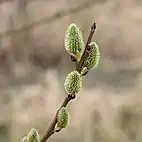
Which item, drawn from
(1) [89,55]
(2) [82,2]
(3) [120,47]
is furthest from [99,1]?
(1) [89,55]

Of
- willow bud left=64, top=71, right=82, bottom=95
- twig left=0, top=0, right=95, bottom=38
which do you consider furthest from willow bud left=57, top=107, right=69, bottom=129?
twig left=0, top=0, right=95, bottom=38

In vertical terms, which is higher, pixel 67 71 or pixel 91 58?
pixel 67 71

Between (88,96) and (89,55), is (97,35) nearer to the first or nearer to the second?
(88,96)

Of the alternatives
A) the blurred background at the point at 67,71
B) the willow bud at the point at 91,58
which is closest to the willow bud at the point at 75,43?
Result: the willow bud at the point at 91,58

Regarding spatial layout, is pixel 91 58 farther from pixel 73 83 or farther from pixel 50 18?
pixel 50 18

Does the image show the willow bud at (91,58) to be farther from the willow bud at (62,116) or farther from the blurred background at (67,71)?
the blurred background at (67,71)

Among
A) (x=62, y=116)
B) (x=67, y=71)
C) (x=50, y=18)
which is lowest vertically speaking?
(x=62, y=116)

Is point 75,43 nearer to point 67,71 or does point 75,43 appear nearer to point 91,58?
point 91,58

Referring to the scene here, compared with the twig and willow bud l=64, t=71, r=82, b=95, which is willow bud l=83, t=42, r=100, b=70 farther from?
the twig

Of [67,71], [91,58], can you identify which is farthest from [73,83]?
[67,71]

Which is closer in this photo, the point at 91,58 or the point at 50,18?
the point at 91,58
